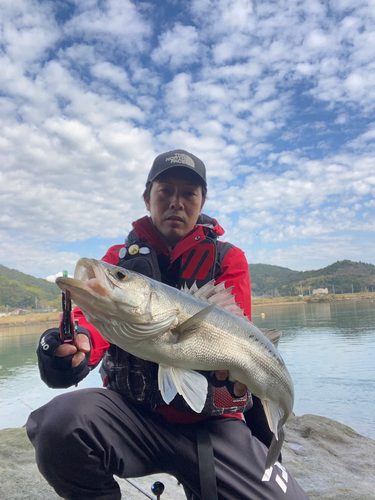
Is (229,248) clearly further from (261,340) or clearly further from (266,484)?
(266,484)

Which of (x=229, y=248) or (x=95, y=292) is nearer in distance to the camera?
(x=95, y=292)

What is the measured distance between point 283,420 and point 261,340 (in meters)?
0.74

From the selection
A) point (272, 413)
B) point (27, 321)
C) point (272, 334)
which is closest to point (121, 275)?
point (272, 334)

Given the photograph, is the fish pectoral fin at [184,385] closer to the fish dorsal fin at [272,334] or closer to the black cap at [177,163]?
the fish dorsal fin at [272,334]

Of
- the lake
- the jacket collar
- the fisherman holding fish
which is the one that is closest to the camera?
the fisherman holding fish

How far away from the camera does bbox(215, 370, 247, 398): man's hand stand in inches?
92.9

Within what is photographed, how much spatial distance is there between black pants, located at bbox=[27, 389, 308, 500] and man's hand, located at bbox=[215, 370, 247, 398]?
455 mm

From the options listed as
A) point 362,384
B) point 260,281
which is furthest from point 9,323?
point 260,281

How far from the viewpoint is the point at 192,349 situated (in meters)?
2.07

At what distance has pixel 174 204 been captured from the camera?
11.6 ft

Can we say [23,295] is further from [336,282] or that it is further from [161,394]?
[336,282]

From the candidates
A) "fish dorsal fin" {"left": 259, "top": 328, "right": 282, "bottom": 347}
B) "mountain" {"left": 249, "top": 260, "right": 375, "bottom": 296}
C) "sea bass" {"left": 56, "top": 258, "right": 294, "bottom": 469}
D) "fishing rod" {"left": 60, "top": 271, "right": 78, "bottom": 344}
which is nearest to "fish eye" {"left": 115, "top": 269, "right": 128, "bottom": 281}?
"sea bass" {"left": 56, "top": 258, "right": 294, "bottom": 469}

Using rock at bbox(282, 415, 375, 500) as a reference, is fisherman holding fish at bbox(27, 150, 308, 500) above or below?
above

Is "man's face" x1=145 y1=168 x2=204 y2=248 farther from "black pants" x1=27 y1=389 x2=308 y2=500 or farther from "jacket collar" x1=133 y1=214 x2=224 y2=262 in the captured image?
"black pants" x1=27 y1=389 x2=308 y2=500
